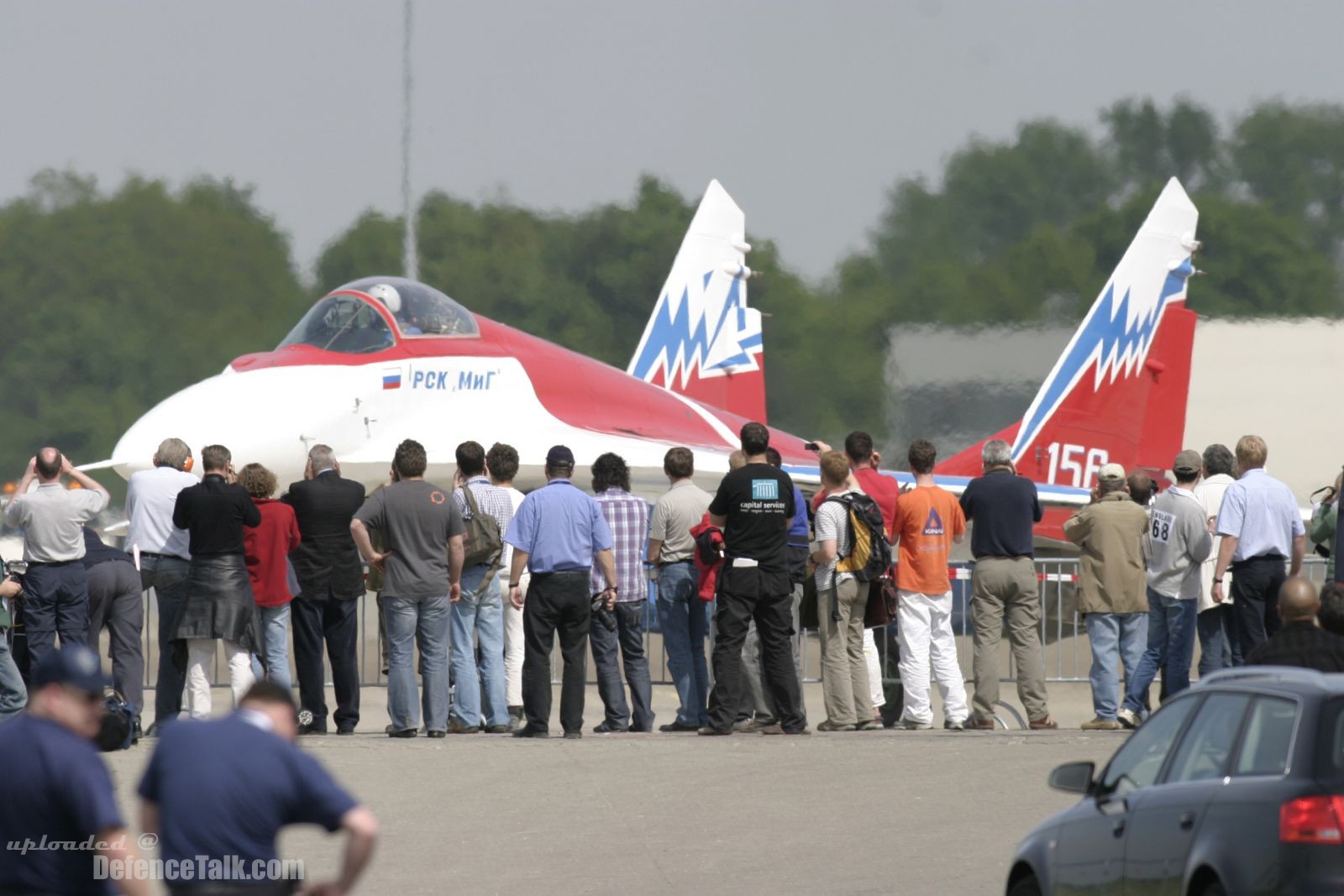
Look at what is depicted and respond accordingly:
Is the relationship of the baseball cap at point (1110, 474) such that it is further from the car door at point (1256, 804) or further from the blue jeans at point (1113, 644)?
the car door at point (1256, 804)

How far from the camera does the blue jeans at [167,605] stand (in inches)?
416

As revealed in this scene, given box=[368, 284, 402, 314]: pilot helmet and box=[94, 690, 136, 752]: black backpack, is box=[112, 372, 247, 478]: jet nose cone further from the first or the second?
box=[94, 690, 136, 752]: black backpack

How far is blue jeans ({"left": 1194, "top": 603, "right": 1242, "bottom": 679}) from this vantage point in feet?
37.0

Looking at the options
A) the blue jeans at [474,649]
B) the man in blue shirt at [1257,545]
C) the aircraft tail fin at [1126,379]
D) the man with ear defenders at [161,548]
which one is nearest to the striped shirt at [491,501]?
the blue jeans at [474,649]

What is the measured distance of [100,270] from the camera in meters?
45.6

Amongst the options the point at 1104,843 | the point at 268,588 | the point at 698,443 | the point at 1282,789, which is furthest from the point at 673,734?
the point at 698,443

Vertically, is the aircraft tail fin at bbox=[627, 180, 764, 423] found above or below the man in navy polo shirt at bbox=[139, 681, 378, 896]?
above

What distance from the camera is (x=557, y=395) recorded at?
2105 centimetres

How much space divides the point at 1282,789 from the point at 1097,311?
20512 millimetres

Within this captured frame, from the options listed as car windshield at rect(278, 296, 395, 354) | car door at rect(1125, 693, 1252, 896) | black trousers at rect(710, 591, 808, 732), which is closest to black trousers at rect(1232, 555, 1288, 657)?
black trousers at rect(710, 591, 808, 732)

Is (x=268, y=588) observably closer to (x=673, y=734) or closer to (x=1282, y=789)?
(x=673, y=734)

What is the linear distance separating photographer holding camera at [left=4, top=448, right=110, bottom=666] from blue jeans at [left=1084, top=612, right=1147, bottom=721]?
6.59 m

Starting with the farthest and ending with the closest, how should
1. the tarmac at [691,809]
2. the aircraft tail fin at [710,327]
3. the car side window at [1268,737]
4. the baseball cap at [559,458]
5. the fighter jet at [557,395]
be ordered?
the aircraft tail fin at [710,327]
the fighter jet at [557,395]
the baseball cap at [559,458]
the tarmac at [691,809]
the car side window at [1268,737]

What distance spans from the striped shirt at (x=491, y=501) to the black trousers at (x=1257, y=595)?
4.72 metres
